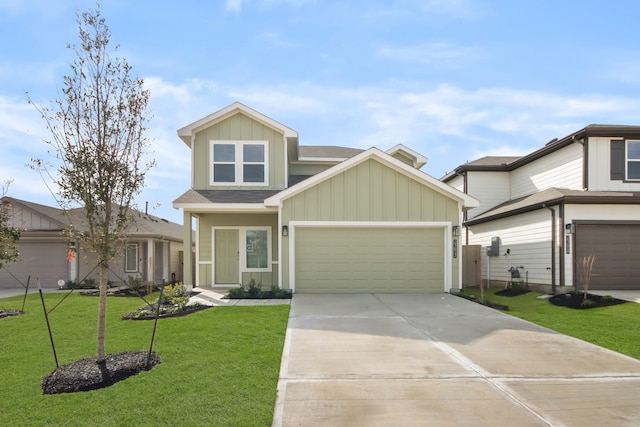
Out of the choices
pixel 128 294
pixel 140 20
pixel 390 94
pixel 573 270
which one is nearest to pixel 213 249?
pixel 128 294

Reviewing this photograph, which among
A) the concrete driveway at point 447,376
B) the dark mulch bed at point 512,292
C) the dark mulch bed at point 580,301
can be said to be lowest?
the dark mulch bed at point 512,292

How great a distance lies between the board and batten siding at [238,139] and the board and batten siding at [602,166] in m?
10.1

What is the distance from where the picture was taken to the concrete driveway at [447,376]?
158 inches

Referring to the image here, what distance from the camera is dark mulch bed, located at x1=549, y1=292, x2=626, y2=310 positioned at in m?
10.4

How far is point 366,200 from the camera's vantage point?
12070 mm

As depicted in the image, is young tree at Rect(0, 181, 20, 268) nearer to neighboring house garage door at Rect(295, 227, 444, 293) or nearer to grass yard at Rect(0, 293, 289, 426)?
→ grass yard at Rect(0, 293, 289, 426)

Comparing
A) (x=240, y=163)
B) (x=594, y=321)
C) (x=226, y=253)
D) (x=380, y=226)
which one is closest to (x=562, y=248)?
(x=594, y=321)

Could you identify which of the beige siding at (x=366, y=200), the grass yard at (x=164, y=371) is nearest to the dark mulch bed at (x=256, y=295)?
the beige siding at (x=366, y=200)

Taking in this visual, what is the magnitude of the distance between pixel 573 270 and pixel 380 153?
6.85 meters

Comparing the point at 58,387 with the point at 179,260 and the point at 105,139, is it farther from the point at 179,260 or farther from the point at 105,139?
the point at 179,260

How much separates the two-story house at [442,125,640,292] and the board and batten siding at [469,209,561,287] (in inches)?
1.3

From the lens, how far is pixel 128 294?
44.2 ft

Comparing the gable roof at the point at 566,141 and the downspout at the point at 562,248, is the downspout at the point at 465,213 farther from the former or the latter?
the downspout at the point at 562,248

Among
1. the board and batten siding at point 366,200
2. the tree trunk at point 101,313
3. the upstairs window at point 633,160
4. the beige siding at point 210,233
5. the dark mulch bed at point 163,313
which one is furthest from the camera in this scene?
the beige siding at point 210,233
